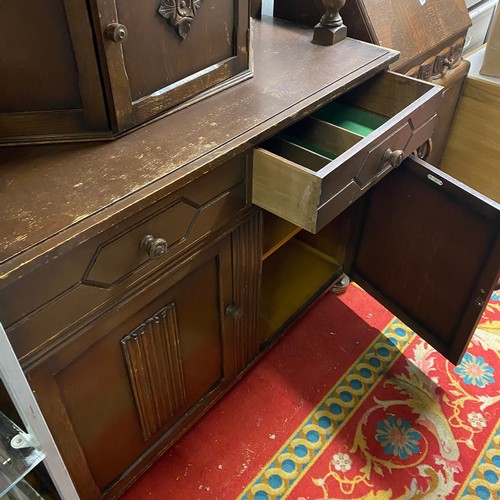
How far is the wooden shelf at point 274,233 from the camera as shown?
50.6 inches

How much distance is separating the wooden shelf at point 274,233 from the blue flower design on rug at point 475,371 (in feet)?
2.08

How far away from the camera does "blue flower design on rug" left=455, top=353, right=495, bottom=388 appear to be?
1.44 m

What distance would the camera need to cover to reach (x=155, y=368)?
1021 millimetres

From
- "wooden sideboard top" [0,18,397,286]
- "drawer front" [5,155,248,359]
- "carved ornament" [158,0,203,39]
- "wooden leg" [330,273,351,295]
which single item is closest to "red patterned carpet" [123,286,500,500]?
"wooden leg" [330,273,351,295]

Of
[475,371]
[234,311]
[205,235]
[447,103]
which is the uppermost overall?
[205,235]

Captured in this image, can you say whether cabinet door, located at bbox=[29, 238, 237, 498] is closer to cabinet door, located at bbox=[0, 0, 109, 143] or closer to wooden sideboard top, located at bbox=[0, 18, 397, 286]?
wooden sideboard top, located at bbox=[0, 18, 397, 286]

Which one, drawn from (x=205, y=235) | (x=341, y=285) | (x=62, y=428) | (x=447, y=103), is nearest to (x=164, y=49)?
(x=205, y=235)

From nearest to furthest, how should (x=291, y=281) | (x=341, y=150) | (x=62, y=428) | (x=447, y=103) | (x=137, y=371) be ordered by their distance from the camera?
(x=62, y=428) → (x=137, y=371) → (x=341, y=150) → (x=291, y=281) → (x=447, y=103)

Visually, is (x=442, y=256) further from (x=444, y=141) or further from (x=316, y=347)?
(x=444, y=141)

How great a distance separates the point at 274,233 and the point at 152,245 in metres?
0.54

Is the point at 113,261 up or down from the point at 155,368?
up

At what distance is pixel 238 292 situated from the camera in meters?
1.15

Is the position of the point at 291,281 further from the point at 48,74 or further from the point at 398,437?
the point at 48,74

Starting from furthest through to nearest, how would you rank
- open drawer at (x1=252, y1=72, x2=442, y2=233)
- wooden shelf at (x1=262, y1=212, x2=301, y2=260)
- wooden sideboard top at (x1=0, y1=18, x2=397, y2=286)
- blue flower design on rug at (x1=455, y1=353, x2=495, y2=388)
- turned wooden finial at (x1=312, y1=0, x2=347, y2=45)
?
1. blue flower design on rug at (x1=455, y1=353, x2=495, y2=388)
2. wooden shelf at (x1=262, y1=212, x2=301, y2=260)
3. turned wooden finial at (x1=312, y1=0, x2=347, y2=45)
4. open drawer at (x1=252, y1=72, x2=442, y2=233)
5. wooden sideboard top at (x1=0, y1=18, x2=397, y2=286)
